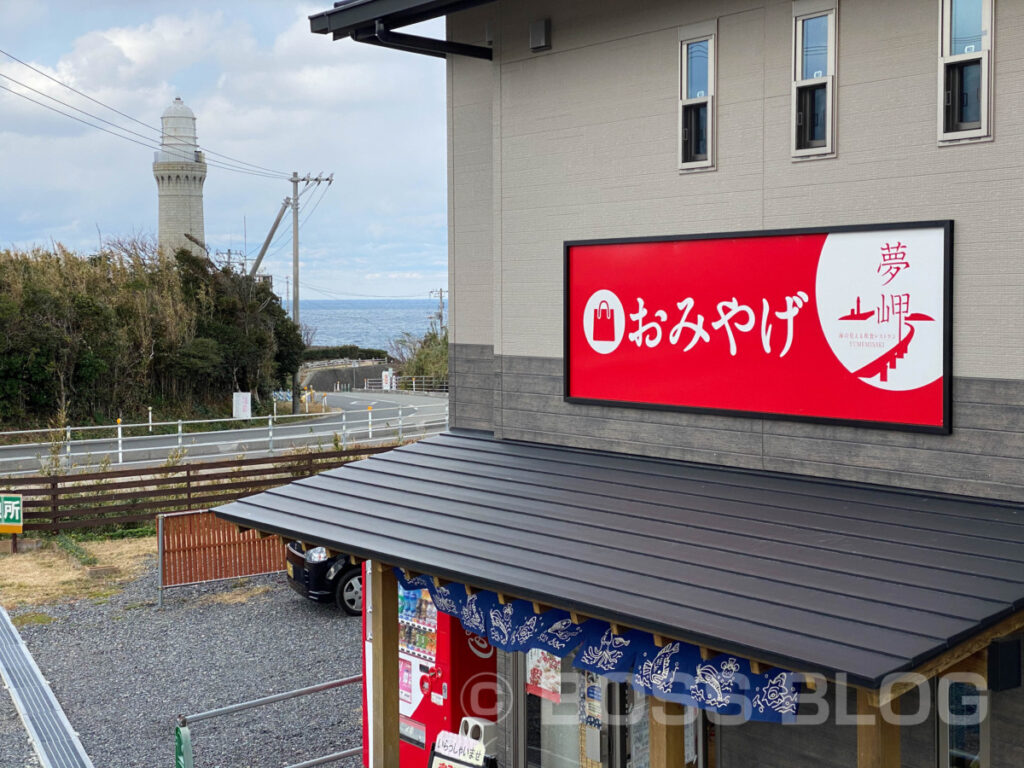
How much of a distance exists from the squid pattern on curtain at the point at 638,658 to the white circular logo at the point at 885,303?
2383mm

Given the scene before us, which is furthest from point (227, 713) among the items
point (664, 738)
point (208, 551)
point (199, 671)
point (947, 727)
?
point (208, 551)

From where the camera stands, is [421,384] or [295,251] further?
[421,384]

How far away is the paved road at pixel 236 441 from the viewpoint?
26.5m

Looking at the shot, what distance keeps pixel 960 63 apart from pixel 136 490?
58.3 ft

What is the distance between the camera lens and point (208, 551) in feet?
53.7

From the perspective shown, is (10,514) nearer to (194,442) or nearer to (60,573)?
(60,573)

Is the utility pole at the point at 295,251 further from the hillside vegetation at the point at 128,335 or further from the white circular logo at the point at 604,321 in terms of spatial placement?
the white circular logo at the point at 604,321

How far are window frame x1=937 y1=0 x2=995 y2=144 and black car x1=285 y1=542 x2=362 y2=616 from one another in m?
10.5

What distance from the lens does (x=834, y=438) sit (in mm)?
7367

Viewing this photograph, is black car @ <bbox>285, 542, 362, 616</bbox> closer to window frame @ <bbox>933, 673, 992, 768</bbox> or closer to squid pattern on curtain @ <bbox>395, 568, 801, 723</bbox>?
squid pattern on curtain @ <bbox>395, 568, 801, 723</bbox>

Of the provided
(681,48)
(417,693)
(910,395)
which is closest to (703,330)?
(910,395)

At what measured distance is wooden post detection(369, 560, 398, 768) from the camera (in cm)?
850

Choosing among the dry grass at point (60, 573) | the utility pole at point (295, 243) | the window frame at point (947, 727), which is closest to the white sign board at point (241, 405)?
the utility pole at point (295, 243)

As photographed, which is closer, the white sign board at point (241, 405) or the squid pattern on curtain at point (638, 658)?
the squid pattern on curtain at point (638, 658)
